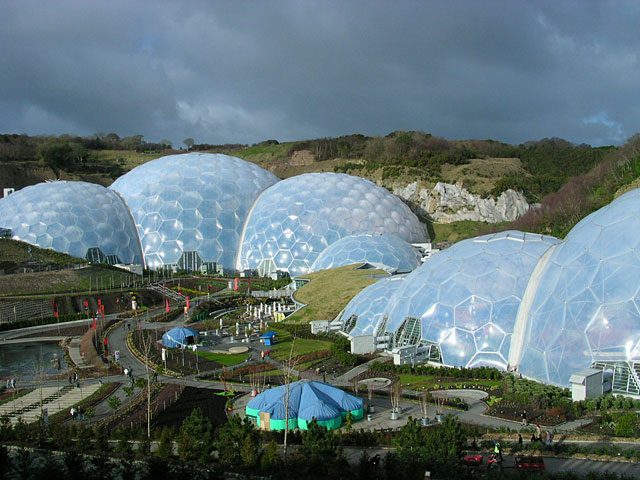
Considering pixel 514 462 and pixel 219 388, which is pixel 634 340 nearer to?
pixel 514 462

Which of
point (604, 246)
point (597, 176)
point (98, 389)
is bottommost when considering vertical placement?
point (98, 389)

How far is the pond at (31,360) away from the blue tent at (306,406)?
39.3ft

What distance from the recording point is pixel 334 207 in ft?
175

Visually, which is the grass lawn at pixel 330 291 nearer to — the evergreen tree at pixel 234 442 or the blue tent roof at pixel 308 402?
the blue tent roof at pixel 308 402

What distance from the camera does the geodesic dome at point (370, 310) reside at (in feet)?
92.6

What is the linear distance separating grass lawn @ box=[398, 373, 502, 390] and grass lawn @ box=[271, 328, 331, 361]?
6.75 metres

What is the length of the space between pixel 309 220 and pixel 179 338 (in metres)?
24.2

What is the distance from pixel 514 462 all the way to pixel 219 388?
1211 centimetres

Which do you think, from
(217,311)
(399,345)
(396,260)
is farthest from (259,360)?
(396,260)

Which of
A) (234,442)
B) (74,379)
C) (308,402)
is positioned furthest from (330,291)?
(234,442)

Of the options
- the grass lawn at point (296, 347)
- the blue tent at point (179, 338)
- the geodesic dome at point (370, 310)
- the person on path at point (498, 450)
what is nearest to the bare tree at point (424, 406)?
the person on path at point (498, 450)

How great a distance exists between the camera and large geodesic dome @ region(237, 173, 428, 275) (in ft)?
167

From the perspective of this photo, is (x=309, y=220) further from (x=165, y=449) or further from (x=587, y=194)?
(x=165, y=449)

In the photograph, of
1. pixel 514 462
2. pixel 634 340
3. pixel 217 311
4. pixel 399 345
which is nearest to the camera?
pixel 514 462
